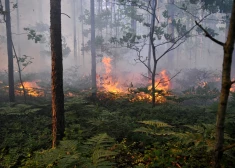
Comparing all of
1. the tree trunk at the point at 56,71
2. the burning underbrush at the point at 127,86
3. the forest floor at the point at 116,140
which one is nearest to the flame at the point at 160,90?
the burning underbrush at the point at 127,86

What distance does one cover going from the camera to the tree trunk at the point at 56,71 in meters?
5.75

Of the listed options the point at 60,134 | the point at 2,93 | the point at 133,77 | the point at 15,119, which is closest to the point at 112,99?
the point at 15,119

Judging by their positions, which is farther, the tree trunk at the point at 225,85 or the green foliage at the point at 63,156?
the green foliage at the point at 63,156

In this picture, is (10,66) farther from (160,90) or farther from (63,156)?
(63,156)

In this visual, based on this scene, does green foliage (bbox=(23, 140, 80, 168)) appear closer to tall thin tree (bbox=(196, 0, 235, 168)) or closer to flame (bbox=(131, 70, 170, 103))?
tall thin tree (bbox=(196, 0, 235, 168))

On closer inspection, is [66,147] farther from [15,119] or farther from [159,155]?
[15,119]

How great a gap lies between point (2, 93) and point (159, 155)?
14506 millimetres

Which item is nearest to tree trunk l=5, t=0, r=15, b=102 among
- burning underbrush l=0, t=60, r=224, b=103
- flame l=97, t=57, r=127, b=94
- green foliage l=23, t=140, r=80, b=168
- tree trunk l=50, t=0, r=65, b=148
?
burning underbrush l=0, t=60, r=224, b=103

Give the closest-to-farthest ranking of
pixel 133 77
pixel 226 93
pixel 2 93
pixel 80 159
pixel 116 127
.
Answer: pixel 226 93 → pixel 80 159 → pixel 116 127 → pixel 2 93 → pixel 133 77

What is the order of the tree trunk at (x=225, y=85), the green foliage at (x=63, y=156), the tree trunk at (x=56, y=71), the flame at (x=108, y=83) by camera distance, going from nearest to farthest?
the tree trunk at (x=225, y=85) < the green foliage at (x=63, y=156) < the tree trunk at (x=56, y=71) < the flame at (x=108, y=83)

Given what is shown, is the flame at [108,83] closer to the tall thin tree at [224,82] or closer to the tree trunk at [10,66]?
the tree trunk at [10,66]

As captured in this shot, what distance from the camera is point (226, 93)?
6.95 ft

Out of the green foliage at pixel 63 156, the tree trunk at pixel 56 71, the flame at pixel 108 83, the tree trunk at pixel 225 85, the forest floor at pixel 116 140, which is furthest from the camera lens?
the flame at pixel 108 83

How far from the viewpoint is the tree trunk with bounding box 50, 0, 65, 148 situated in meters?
5.75
